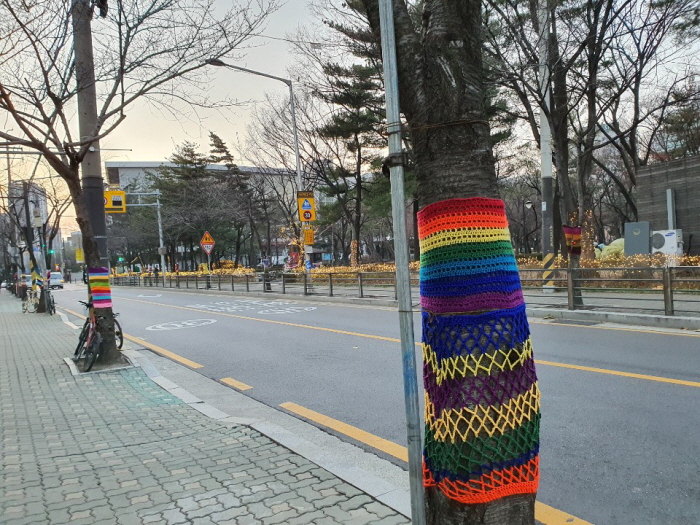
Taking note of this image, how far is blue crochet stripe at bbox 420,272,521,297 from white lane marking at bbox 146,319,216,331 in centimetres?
1259

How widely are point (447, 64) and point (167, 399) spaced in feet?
18.3

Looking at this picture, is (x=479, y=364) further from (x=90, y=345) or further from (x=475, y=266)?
(x=90, y=345)

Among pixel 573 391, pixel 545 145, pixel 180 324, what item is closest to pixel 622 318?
pixel 573 391

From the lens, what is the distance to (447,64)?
222 centimetres

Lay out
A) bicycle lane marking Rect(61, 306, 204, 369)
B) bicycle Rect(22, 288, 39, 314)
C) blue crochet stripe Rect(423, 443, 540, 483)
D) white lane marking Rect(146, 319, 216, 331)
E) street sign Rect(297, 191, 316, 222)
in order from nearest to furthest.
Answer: blue crochet stripe Rect(423, 443, 540, 483) → bicycle lane marking Rect(61, 306, 204, 369) → white lane marking Rect(146, 319, 216, 331) → street sign Rect(297, 191, 316, 222) → bicycle Rect(22, 288, 39, 314)

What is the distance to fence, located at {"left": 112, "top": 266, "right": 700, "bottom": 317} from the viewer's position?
10336 millimetres

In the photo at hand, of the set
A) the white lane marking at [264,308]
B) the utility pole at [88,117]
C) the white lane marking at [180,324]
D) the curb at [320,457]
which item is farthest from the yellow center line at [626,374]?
the white lane marking at [264,308]

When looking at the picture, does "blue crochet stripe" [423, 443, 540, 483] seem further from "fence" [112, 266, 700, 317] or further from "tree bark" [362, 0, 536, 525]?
"fence" [112, 266, 700, 317]

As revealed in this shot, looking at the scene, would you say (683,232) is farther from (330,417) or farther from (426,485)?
(426,485)

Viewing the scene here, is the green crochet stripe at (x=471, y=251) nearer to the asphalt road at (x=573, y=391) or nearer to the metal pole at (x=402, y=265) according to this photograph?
the metal pole at (x=402, y=265)

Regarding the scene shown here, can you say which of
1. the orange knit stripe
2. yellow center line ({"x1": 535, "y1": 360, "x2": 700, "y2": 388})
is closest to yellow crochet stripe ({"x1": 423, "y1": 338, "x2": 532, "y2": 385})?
the orange knit stripe

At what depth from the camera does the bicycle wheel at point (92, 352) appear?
795 cm

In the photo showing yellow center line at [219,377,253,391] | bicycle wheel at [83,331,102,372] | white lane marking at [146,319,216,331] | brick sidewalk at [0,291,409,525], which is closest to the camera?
brick sidewalk at [0,291,409,525]

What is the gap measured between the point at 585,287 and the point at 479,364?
11.1 m
